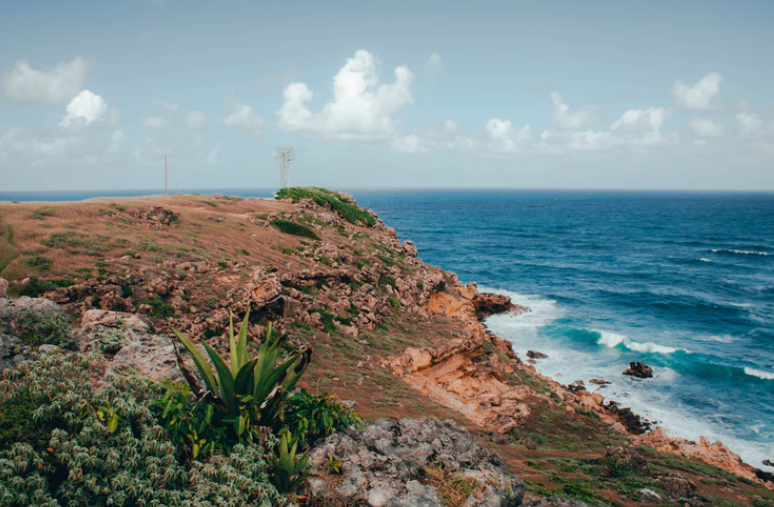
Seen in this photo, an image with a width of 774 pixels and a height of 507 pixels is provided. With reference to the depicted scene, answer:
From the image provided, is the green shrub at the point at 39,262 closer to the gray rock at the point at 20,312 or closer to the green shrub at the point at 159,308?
the green shrub at the point at 159,308

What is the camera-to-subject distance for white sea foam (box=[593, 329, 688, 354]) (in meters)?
30.2

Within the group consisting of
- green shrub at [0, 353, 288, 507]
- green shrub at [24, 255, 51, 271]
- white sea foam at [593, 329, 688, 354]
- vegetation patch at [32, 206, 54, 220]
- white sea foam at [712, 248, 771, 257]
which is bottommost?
white sea foam at [593, 329, 688, 354]

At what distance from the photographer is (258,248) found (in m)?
20.4

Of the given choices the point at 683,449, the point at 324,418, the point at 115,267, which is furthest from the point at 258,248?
the point at 683,449

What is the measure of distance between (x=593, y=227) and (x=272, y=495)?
4040 inches

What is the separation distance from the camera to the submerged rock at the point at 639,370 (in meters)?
26.7

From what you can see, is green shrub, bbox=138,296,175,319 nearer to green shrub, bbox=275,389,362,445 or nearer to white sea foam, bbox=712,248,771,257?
green shrub, bbox=275,389,362,445

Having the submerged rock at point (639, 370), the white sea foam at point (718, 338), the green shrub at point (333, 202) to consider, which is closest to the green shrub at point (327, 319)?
the green shrub at point (333, 202)

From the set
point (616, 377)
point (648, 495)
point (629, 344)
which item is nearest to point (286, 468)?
point (648, 495)

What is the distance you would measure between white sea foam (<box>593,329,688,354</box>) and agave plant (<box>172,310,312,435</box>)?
29.5 metres

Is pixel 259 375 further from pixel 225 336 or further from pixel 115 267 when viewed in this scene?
pixel 115 267

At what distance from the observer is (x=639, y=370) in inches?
1054

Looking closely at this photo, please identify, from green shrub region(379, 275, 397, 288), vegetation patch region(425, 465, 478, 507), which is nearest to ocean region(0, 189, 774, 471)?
green shrub region(379, 275, 397, 288)

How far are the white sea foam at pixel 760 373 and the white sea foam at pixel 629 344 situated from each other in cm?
397
